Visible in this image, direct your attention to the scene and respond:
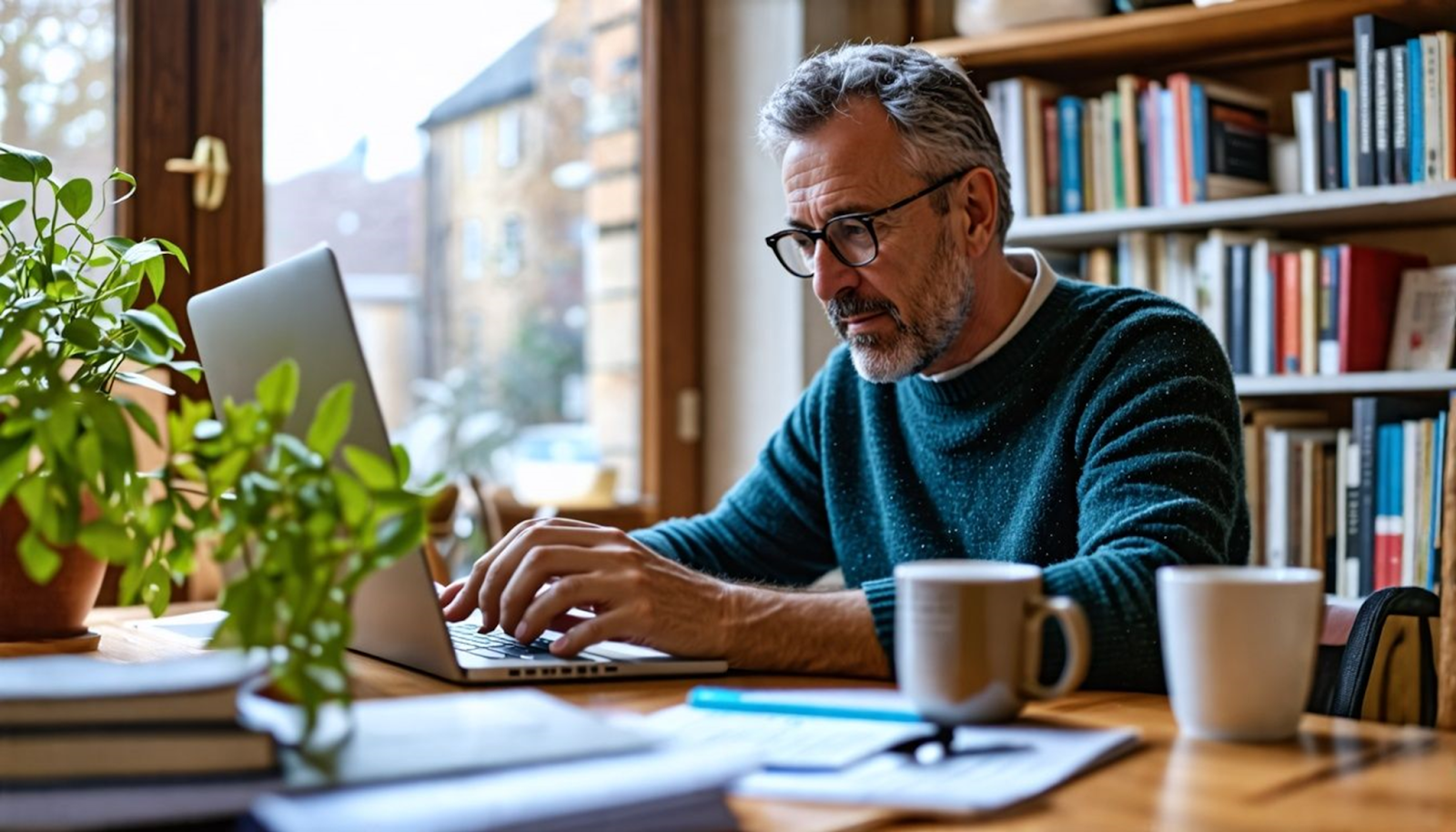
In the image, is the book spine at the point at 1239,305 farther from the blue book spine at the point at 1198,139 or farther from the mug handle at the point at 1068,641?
the mug handle at the point at 1068,641

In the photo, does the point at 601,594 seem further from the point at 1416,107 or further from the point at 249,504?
the point at 1416,107

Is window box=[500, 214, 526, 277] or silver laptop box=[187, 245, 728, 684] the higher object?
window box=[500, 214, 526, 277]

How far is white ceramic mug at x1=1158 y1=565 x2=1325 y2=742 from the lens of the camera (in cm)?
87

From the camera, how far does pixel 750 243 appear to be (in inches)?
116

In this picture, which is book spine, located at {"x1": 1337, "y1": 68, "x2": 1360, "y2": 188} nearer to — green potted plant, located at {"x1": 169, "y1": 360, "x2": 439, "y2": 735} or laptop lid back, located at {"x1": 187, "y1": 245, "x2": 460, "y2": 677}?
laptop lid back, located at {"x1": 187, "y1": 245, "x2": 460, "y2": 677}

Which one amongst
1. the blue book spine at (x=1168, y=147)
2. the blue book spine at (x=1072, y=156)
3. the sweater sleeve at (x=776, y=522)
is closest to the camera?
the sweater sleeve at (x=776, y=522)

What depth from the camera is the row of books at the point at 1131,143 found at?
2.42 metres

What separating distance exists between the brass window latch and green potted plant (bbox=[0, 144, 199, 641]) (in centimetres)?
63

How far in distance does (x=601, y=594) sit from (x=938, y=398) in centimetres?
72

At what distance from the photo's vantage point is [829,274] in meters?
1.68

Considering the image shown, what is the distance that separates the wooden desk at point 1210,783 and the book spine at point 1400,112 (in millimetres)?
1459

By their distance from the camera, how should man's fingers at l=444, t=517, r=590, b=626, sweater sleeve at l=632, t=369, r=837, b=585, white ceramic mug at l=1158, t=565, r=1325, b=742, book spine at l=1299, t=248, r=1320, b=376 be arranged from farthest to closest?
book spine at l=1299, t=248, r=1320, b=376 → sweater sleeve at l=632, t=369, r=837, b=585 → man's fingers at l=444, t=517, r=590, b=626 → white ceramic mug at l=1158, t=565, r=1325, b=742

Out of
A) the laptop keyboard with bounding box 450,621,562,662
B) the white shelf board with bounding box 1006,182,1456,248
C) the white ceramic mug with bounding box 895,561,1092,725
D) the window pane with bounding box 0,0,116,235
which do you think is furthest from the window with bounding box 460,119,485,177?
the white ceramic mug with bounding box 895,561,1092,725

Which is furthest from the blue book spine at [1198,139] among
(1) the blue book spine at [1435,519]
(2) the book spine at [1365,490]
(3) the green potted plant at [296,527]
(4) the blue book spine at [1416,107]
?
(3) the green potted plant at [296,527]
